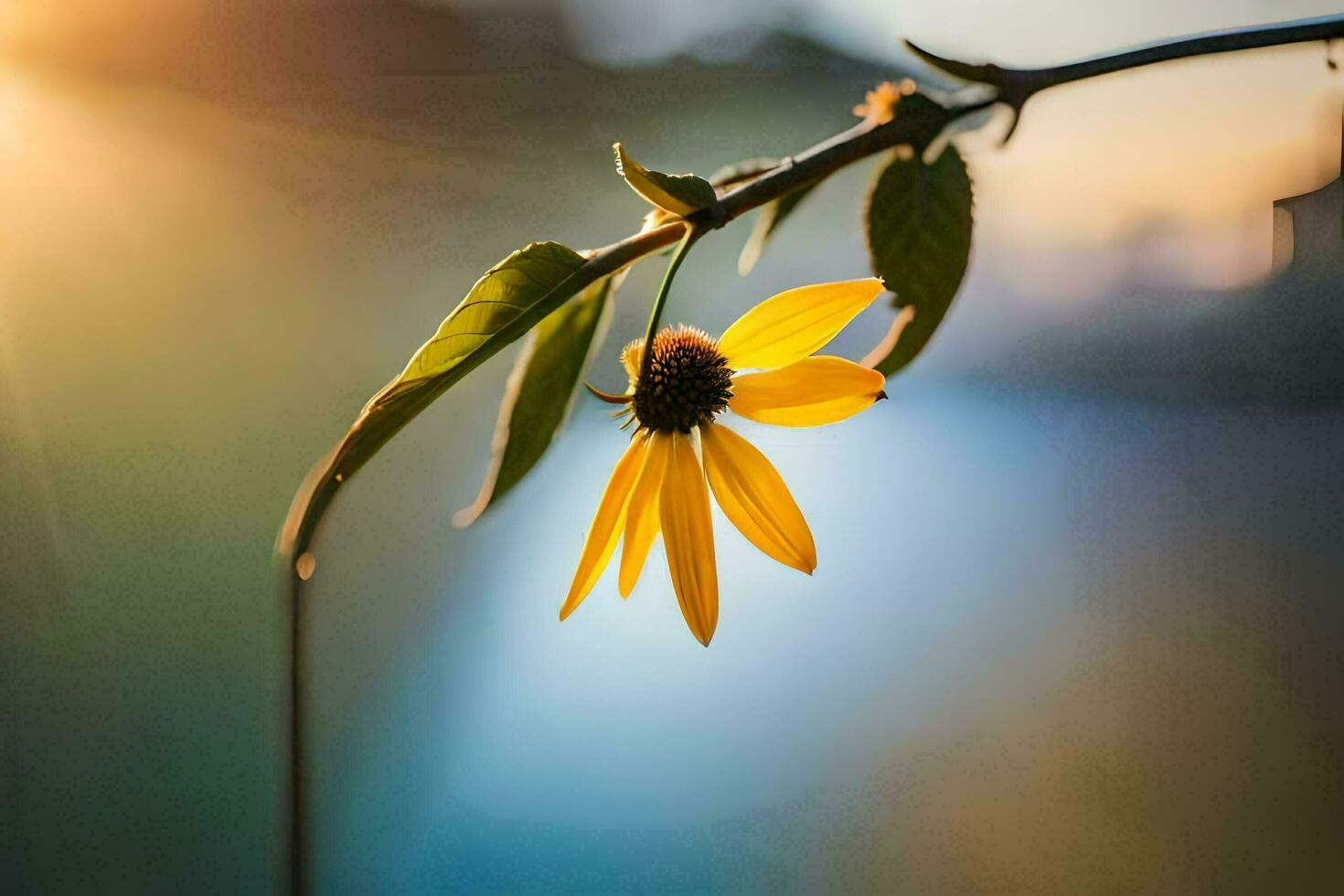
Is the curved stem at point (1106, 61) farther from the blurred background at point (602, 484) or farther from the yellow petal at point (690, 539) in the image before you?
Answer: the blurred background at point (602, 484)

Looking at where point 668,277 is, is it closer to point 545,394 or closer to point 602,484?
point 545,394

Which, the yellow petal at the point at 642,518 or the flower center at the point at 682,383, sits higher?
the flower center at the point at 682,383

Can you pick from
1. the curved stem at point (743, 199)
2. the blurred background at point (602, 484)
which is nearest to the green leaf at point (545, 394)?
the curved stem at point (743, 199)

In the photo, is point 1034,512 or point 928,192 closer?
point 928,192

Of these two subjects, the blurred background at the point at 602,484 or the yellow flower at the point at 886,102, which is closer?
the yellow flower at the point at 886,102

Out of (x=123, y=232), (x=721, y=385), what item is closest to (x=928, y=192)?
(x=721, y=385)

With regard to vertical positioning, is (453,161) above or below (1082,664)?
above

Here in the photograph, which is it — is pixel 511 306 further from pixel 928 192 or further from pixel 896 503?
pixel 896 503
